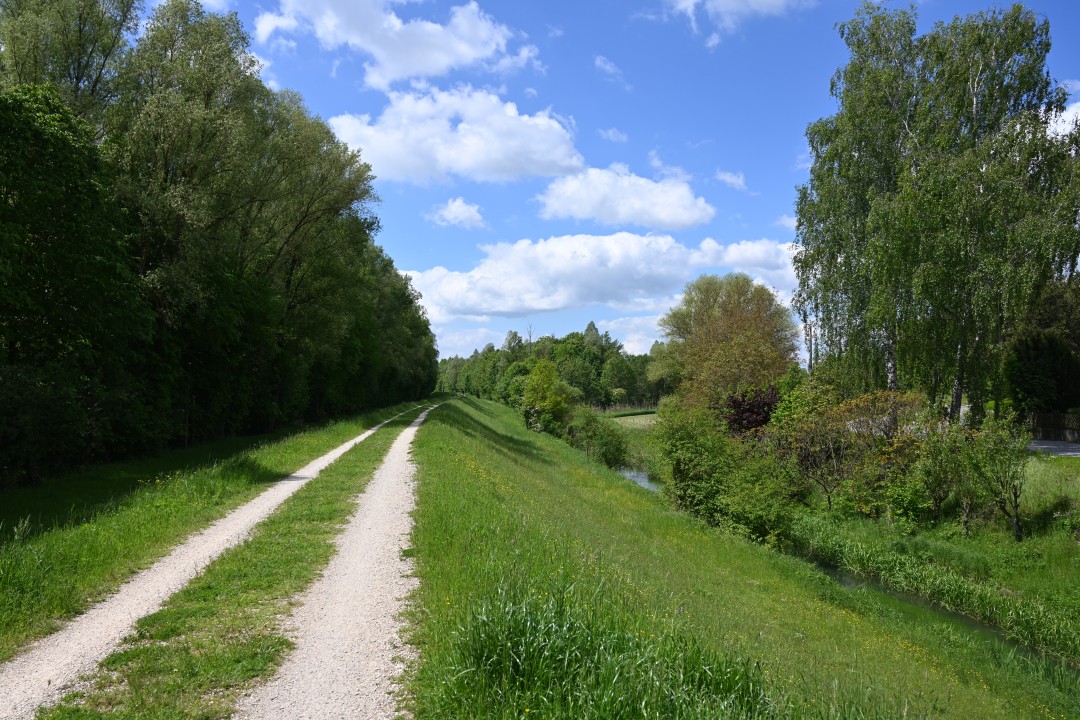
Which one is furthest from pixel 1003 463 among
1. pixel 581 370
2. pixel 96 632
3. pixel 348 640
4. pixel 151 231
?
pixel 581 370

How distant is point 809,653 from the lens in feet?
29.2

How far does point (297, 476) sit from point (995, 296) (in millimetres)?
23278

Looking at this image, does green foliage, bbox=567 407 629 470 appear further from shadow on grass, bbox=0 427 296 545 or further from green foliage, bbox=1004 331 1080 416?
shadow on grass, bbox=0 427 296 545

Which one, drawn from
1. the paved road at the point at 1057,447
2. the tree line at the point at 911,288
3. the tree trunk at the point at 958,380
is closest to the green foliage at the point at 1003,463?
the tree line at the point at 911,288

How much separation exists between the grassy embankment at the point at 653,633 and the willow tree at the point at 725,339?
17508 mm

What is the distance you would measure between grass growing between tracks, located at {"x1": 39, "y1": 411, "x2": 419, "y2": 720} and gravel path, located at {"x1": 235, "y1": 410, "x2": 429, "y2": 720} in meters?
0.21

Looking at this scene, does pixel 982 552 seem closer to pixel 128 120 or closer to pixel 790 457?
pixel 790 457

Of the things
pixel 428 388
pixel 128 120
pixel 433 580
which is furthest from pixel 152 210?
pixel 428 388

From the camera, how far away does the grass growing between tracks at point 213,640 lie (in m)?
4.73

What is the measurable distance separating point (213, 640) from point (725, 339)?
1582 inches

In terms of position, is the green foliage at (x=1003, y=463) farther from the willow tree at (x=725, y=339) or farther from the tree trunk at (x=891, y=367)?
the willow tree at (x=725, y=339)

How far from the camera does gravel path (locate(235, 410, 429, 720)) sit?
4797mm

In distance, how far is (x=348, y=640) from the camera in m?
5.97

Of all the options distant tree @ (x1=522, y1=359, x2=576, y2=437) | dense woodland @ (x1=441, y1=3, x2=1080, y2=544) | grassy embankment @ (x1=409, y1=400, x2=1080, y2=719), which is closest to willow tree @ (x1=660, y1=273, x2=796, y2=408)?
dense woodland @ (x1=441, y1=3, x2=1080, y2=544)
